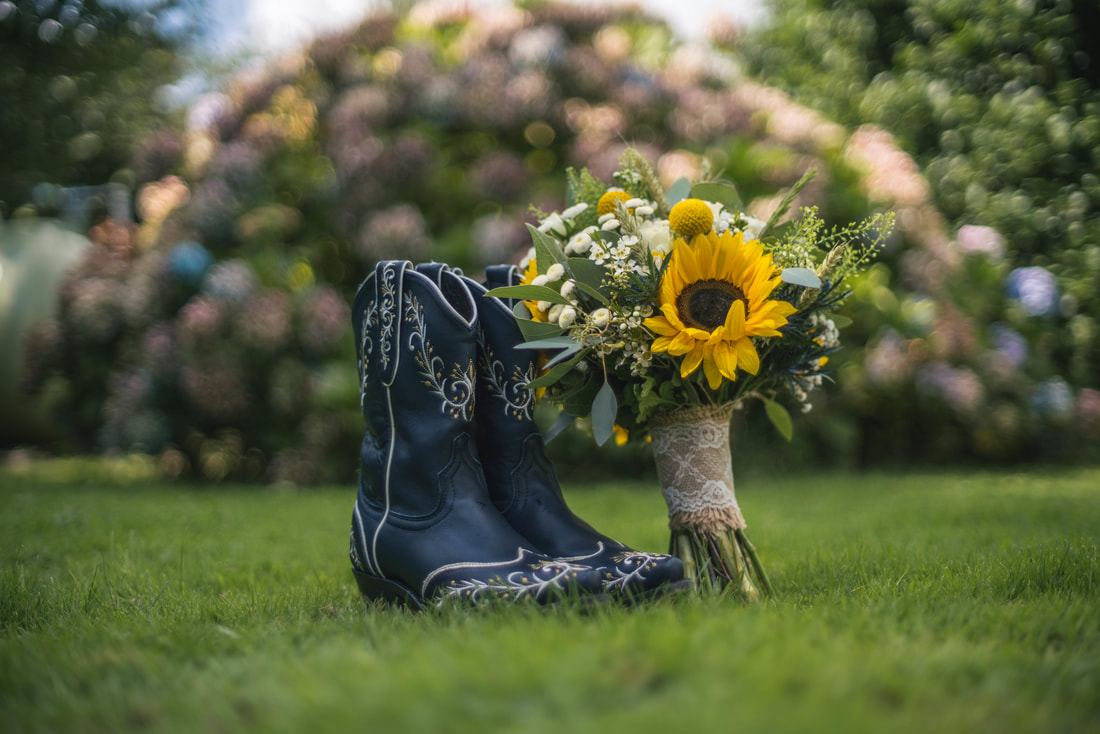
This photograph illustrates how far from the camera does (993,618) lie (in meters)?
1.12

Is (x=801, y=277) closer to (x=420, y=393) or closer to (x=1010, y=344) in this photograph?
(x=420, y=393)

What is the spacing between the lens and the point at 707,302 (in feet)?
4.27

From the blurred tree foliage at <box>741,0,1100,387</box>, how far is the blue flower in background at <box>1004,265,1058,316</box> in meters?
0.07

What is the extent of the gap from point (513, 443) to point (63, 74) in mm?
4751

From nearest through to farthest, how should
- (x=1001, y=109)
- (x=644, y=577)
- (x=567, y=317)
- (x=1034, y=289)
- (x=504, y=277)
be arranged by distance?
1. (x=644, y=577)
2. (x=567, y=317)
3. (x=504, y=277)
4. (x=1001, y=109)
5. (x=1034, y=289)

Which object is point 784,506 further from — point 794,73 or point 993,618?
Result: point 794,73

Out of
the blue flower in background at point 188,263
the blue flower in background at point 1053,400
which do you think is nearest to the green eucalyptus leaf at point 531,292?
the blue flower in background at point 188,263

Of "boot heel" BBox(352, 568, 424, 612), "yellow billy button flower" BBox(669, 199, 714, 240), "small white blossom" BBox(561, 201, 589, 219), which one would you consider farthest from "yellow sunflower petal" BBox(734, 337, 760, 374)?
"boot heel" BBox(352, 568, 424, 612)

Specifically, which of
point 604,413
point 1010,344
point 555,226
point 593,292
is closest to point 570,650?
point 604,413

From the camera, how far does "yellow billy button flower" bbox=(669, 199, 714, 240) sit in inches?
51.8

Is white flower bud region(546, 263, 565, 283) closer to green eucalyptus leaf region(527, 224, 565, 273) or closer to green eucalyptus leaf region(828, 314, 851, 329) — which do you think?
green eucalyptus leaf region(527, 224, 565, 273)

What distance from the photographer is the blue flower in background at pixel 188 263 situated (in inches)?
158

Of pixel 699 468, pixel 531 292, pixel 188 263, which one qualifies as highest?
pixel 188 263

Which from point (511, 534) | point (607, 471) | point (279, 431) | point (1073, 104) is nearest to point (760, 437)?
point (607, 471)
